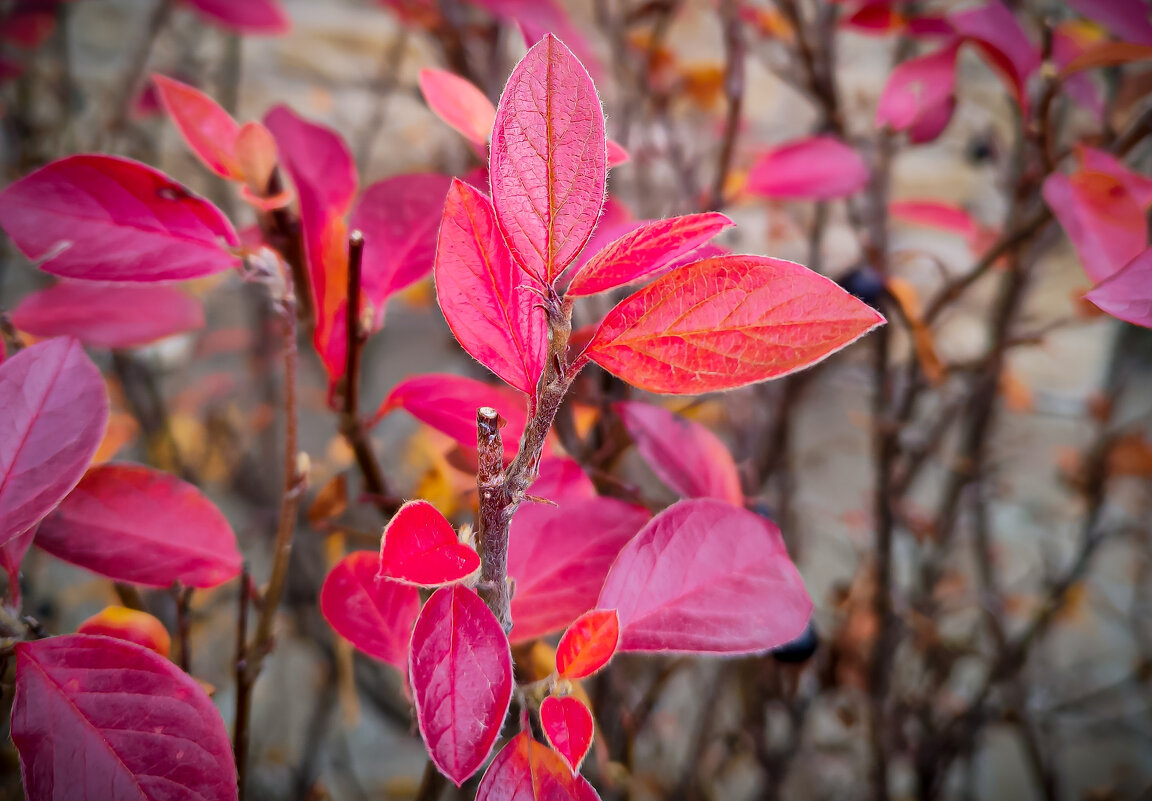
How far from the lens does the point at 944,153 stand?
1.46 metres

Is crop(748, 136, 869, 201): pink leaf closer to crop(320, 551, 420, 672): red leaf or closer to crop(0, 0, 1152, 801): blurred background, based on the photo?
crop(0, 0, 1152, 801): blurred background

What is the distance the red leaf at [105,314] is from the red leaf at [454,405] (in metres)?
0.11

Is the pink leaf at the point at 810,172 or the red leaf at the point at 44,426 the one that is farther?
the pink leaf at the point at 810,172

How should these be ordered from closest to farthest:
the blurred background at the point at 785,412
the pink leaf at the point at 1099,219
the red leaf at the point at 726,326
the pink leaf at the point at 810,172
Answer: the red leaf at the point at 726,326
the pink leaf at the point at 1099,219
the pink leaf at the point at 810,172
the blurred background at the point at 785,412

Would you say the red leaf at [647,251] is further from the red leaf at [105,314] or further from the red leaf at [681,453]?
the red leaf at [105,314]

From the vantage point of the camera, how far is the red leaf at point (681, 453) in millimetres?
278

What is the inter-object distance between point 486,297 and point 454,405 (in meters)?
0.07

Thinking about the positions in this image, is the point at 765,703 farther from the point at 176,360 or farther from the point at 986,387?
the point at 176,360

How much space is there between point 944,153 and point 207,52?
157 cm

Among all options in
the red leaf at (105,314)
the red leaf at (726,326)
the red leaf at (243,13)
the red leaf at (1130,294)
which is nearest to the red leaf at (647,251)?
the red leaf at (726,326)

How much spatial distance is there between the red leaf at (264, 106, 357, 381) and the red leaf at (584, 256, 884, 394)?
0.12 metres

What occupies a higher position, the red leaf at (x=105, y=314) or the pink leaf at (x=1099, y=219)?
the pink leaf at (x=1099, y=219)

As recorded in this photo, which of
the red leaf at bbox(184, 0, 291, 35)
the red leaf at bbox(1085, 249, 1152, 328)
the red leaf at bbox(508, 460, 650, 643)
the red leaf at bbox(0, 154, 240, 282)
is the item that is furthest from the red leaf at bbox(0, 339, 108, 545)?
the red leaf at bbox(184, 0, 291, 35)

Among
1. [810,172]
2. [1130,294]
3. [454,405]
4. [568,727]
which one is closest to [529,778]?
[568,727]
